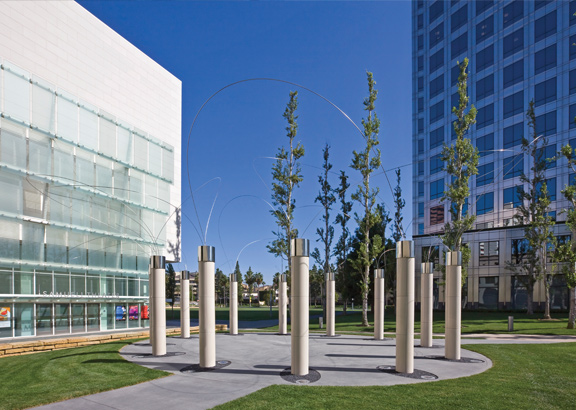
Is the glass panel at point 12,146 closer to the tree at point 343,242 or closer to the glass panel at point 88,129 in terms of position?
the glass panel at point 88,129

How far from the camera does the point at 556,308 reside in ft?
159

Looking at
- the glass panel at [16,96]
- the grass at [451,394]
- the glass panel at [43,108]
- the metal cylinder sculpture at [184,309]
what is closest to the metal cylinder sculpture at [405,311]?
the grass at [451,394]

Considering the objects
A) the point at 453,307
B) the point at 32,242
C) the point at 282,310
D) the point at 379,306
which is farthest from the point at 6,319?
the point at 453,307

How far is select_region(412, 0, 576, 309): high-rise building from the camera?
48.9 meters

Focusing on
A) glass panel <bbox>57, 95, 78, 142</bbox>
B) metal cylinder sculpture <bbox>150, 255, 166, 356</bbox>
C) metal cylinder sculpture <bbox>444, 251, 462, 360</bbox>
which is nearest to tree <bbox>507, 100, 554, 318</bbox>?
metal cylinder sculpture <bbox>444, 251, 462, 360</bbox>

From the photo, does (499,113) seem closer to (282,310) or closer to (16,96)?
(282,310)

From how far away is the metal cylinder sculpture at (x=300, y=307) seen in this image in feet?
45.4

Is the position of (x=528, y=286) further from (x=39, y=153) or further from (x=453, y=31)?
(x=39, y=153)

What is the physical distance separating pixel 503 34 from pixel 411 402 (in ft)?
191

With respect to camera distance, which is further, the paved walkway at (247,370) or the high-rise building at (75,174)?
the high-rise building at (75,174)

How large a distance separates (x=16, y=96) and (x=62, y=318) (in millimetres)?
16614

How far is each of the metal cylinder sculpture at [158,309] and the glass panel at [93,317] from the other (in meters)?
18.6

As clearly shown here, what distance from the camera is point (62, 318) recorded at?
3259cm

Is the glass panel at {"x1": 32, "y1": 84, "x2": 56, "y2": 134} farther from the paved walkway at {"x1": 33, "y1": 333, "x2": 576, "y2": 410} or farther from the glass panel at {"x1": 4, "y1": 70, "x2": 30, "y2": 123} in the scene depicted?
the paved walkway at {"x1": 33, "y1": 333, "x2": 576, "y2": 410}
